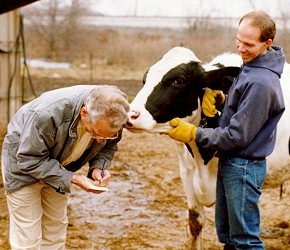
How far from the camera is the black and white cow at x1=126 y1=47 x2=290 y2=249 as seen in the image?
3676 millimetres

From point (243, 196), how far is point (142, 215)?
2.54 m

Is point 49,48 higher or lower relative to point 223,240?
lower

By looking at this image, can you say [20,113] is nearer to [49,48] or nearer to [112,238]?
[112,238]

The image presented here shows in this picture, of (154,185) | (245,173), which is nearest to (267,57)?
(245,173)

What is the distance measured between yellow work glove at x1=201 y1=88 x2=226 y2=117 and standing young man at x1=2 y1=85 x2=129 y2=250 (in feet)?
1.95

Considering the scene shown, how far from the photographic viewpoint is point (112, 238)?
5055mm

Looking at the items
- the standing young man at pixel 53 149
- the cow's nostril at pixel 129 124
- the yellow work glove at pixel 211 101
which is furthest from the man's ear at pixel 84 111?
the yellow work glove at pixel 211 101

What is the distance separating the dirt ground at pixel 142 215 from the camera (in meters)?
4.98

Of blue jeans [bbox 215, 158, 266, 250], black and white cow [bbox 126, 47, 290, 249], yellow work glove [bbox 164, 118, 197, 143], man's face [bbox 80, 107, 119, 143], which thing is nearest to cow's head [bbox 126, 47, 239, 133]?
black and white cow [bbox 126, 47, 290, 249]

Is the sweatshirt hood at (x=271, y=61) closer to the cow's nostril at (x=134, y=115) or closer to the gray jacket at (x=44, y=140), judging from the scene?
the cow's nostril at (x=134, y=115)

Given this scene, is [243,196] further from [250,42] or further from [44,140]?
[44,140]

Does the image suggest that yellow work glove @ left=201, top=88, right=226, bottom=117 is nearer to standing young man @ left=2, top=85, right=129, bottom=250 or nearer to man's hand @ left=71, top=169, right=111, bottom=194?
standing young man @ left=2, top=85, right=129, bottom=250

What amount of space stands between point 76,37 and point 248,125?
2809 cm

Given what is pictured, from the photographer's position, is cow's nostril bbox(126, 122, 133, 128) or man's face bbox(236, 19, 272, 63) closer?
man's face bbox(236, 19, 272, 63)
